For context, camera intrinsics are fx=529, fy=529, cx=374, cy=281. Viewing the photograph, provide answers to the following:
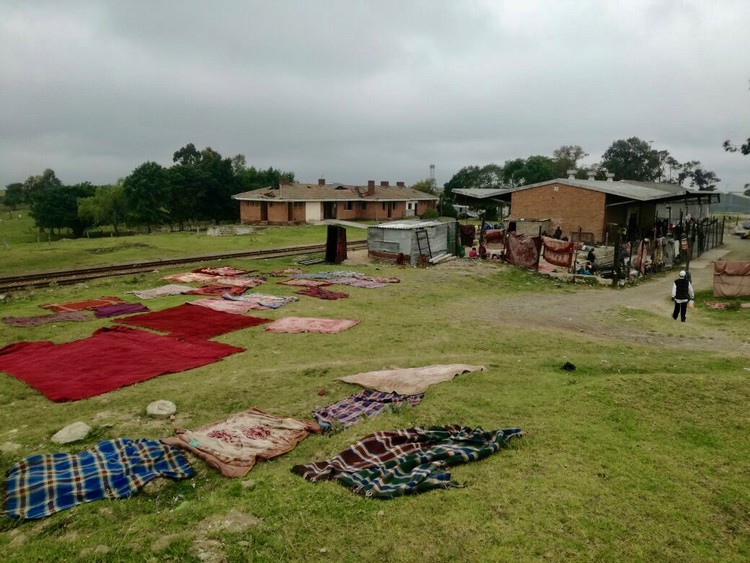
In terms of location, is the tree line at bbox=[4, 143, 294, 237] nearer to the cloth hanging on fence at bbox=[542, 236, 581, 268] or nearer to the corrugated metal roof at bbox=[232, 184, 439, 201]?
the corrugated metal roof at bbox=[232, 184, 439, 201]

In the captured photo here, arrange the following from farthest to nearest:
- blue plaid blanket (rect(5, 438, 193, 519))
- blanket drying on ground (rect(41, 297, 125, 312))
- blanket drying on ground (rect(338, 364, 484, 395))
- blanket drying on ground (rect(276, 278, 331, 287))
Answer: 1. blanket drying on ground (rect(276, 278, 331, 287))
2. blanket drying on ground (rect(41, 297, 125, 312))
3. blanket drying on ground (rect(338, 364, 484, 395))
4. blue plaid blanket (rect(5, 438, 193, 519))

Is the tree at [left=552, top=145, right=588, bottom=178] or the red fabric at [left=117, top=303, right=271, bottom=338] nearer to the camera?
the red fabric at [left=117, top=303, right=271, bottom=338]

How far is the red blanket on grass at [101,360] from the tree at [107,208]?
1686 inches

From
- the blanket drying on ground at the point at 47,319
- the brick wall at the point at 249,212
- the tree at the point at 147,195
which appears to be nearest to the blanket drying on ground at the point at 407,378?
the blanket drying on ground at the point at 47,319

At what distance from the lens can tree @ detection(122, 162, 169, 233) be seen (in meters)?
47.9

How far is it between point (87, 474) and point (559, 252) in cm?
2039

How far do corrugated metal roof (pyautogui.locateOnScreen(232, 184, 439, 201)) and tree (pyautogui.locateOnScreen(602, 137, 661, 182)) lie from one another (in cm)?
3592

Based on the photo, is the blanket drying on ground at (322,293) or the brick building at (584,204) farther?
the brick building at (584,204)

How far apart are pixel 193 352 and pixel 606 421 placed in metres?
Answer: 7.81

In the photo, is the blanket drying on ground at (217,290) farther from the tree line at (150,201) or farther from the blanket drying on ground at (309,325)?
the tree line at (150,201)

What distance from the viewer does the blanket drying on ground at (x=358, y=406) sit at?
734 cm

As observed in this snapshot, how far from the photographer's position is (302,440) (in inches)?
266

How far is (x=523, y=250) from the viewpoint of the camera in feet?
78.4

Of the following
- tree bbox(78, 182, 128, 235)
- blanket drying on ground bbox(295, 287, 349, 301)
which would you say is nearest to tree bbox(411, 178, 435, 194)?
tree bbox(78, 182, 128, 235)
